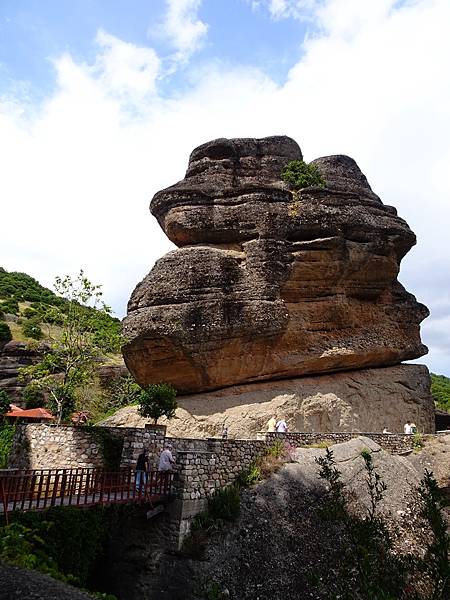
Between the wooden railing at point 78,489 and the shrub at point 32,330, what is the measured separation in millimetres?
39634

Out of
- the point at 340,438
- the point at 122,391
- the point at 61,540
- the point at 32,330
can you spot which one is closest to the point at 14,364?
the point at 122,391

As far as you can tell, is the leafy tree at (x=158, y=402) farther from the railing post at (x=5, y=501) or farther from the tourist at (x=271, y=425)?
the railing post at (x=5, y=501)

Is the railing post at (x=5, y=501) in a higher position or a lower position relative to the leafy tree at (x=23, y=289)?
lower

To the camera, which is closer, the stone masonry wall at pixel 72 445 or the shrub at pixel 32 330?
the stone masonry wall at pixel 72 445

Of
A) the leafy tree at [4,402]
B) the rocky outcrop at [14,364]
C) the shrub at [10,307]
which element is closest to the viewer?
the leafy tree at [4,402]

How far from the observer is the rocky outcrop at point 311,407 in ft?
75.4

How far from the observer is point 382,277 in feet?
87.3

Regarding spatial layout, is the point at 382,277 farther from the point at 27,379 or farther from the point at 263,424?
the point at 27,379

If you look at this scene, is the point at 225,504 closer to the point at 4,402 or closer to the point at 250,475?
the point at 250,475

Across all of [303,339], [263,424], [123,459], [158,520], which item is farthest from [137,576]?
[303,339]

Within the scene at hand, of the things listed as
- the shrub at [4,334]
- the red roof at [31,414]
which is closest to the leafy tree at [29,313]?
the shrub at [4,334]

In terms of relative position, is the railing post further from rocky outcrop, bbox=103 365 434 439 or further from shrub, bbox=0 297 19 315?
shrub, bbox=0 297 19 315

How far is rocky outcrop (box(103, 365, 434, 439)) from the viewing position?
23.0 meters

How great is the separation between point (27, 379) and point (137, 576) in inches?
1106
